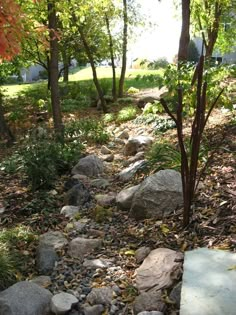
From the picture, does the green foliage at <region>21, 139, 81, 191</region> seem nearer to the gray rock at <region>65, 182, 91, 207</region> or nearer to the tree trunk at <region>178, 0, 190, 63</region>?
the gray rock at <region>65, 182, 91, 207</region>

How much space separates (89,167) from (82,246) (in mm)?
2284

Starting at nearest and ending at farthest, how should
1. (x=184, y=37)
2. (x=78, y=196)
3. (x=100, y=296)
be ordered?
1. (x=100, y=296)
2. (x=78, y=196)
3. (x=184, y=37)

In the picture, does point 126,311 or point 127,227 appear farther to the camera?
point 127,227

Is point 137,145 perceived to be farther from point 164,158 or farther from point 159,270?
point 159,270

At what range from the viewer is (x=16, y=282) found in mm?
3299

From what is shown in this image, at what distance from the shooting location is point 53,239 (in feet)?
13.0

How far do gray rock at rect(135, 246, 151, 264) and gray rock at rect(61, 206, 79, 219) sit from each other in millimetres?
1324

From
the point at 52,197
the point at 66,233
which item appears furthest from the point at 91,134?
the point at 66,233

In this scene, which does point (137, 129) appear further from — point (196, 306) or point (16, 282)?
point (196, 306)

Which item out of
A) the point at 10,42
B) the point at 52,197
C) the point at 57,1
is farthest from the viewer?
the point at 57,1

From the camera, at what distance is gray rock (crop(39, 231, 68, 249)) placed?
3823mm

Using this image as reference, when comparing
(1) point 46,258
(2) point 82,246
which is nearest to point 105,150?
(2) point 82,246

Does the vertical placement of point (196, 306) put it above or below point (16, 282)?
above

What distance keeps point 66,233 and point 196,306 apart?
215 centimetres
